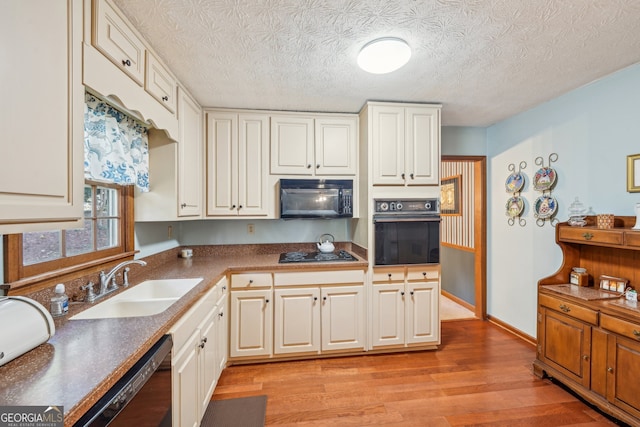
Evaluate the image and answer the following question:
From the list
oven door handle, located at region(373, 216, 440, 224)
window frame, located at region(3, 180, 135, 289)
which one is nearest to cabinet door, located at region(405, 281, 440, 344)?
oven door handle, located at region(373, 216, 440, 224)

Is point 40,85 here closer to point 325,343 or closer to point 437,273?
point 325,343

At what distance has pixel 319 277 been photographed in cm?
246

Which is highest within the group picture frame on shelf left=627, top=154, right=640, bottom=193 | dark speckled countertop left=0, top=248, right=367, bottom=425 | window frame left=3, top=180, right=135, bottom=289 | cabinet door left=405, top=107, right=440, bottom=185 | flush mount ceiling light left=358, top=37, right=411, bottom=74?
flush mount ceiling light left=358, top=37, right=411, bottom=74

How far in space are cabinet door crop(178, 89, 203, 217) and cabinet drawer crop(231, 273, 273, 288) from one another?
0.69 metres

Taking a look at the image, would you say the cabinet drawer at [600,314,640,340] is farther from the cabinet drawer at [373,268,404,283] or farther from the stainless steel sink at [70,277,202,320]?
the stainless steel sink at [70,277,202,320]

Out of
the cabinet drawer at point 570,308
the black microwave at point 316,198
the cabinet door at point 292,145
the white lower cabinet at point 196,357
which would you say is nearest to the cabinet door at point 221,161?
the cabinet door at point 292,145

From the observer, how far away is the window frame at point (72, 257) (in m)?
1.15

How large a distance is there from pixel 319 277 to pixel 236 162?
1.36 metres

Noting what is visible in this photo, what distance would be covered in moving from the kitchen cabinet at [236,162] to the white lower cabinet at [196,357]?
0.85 meters

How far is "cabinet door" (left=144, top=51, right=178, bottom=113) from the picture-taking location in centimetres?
164

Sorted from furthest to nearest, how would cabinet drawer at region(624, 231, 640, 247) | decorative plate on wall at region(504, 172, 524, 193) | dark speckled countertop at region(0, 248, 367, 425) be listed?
decorative plate on wall at region(504, 172, 524, 193)
cabinet drawer at region(624, 231, 640, 247)
dark speckled countertop at region(0, 248, 367, 425)

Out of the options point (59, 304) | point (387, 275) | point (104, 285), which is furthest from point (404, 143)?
point (59, 304)

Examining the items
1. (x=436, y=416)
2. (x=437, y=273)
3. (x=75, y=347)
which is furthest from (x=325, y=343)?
(x=75, y=347)

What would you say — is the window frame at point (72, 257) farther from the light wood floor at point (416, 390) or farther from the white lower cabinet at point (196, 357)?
the light wood floor at point (416, 390)
